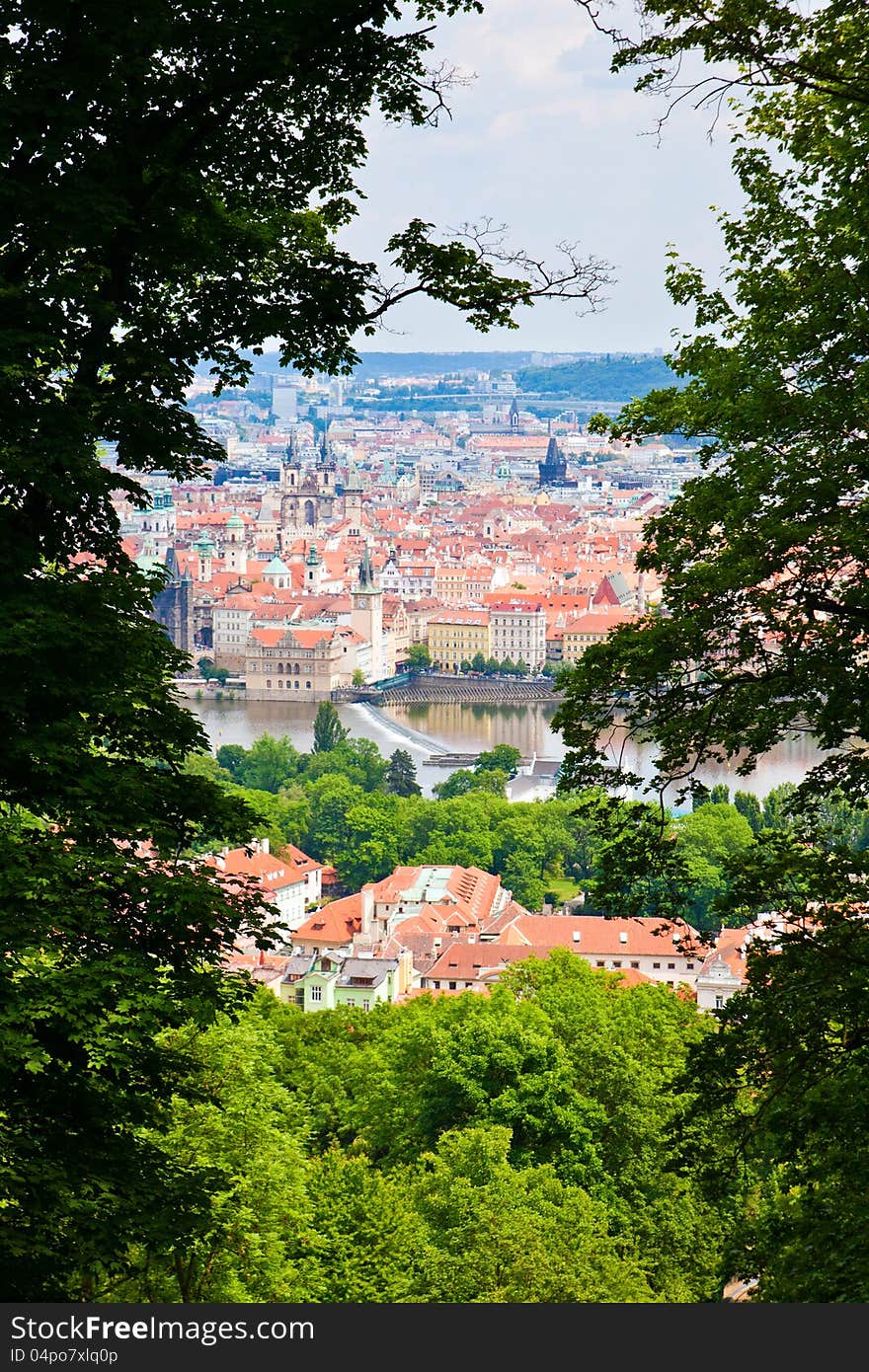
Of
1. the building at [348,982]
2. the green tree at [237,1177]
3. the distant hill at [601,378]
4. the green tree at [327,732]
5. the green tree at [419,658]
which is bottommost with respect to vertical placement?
the building at [348,982]

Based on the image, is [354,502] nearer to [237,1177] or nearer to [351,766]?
[351,766]

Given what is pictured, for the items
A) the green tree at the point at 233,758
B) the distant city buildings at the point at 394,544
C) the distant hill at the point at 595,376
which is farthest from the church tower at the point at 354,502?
the green tree at the point at 233,758

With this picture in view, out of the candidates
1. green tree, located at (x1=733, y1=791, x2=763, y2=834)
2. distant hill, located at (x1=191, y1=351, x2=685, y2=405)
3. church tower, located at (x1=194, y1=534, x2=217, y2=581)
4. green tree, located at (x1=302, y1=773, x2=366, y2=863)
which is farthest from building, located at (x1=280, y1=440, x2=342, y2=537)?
green tree, located at (x1=733, y1=791, x2=763, y2=834)

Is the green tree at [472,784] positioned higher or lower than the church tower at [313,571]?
lower

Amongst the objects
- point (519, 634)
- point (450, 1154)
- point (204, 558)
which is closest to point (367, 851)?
point (450, 1154)

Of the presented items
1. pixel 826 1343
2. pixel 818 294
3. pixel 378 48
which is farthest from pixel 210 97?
pixel 826 1343

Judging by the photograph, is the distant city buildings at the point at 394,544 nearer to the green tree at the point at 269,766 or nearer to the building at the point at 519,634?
the building at the point at 519,634

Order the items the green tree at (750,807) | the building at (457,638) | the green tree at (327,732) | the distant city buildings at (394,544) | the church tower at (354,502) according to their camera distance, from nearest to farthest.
Answer: the green tree at (750,807) → the green tree at (327,732) → the distant city buildings at (394,544) → the building at (457,638) → the church tower at (354,502)
